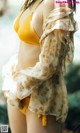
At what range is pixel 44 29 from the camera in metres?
1.27

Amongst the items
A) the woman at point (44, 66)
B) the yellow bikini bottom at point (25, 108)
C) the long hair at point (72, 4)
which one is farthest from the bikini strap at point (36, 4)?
the yellow bikini bottom at point (25, 108)

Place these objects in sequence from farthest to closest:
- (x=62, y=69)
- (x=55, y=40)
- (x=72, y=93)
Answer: (x=72, y=93), (x=62, y=69), (x=55, y=40)

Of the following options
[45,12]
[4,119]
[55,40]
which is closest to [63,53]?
[55,40]

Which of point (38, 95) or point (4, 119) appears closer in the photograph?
point (38, 95)

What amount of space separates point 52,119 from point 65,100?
0.09 metres

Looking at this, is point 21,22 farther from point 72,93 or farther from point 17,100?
point 72,93

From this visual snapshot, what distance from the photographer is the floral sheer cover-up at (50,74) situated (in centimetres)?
125

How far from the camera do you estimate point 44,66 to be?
1.24 meters

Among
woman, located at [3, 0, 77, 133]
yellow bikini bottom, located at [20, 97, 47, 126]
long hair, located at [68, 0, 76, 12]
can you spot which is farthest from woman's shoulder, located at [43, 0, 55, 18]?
yellow bikini bottom, located at [20, 97, 47, 126]

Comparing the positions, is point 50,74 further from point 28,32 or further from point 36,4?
point 36,4

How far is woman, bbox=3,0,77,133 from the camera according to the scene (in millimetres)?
1252

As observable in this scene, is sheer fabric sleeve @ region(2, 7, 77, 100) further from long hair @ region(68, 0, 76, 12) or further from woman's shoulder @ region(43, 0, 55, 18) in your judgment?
long hair @ region(68, 0, 76, 12)

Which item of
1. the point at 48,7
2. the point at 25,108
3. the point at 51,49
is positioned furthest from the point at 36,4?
the point at 25,108

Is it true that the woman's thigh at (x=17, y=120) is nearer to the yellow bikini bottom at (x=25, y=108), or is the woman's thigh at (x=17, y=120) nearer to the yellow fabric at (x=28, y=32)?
the yellow bikini bottom at (x=25, y=108)
